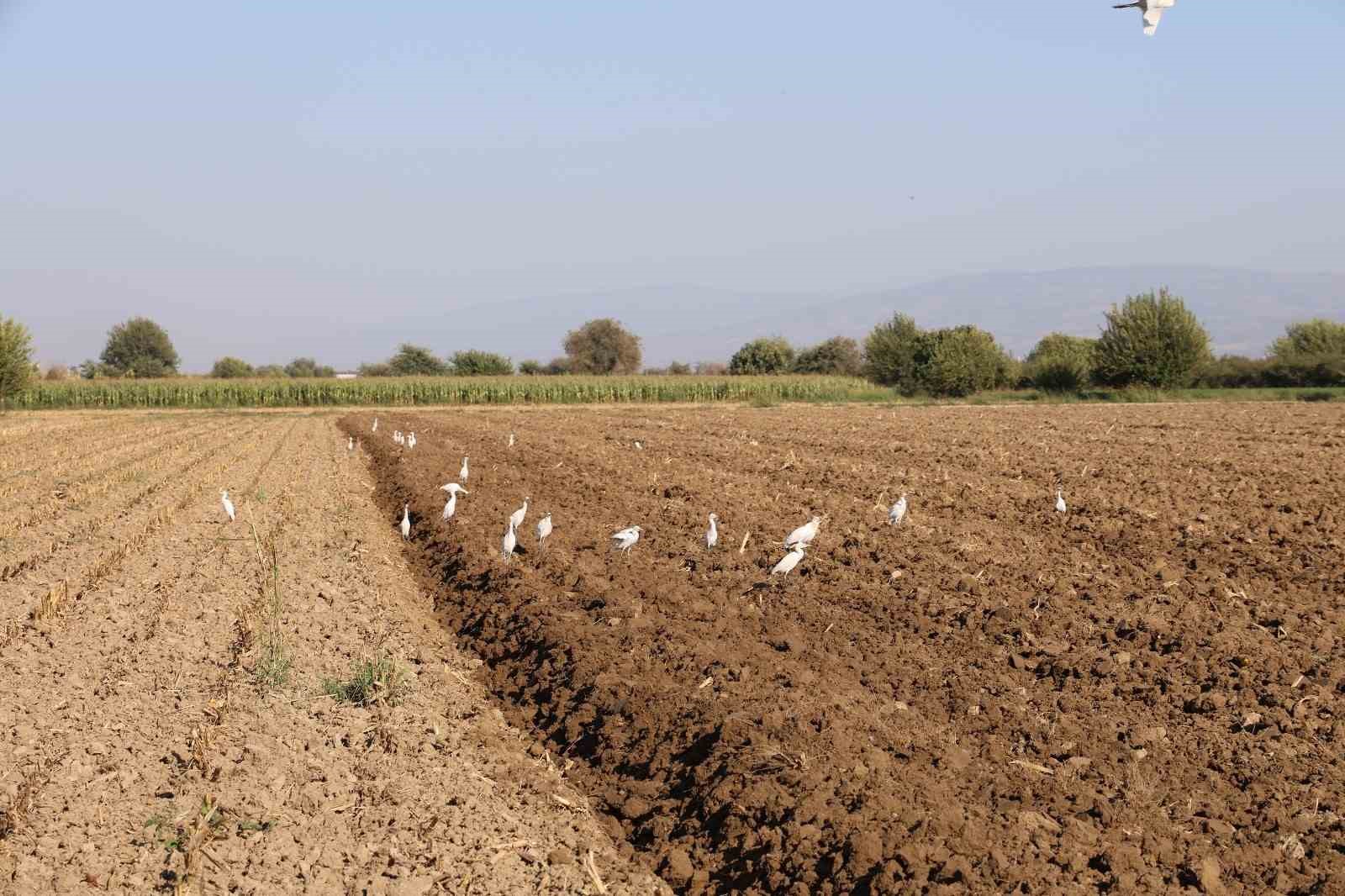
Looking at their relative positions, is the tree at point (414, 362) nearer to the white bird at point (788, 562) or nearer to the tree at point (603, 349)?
the tree at point (603, 349)

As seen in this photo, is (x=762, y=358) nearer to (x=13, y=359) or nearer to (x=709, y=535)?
(x=13, y=359)

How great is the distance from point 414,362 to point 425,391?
27.7 metres

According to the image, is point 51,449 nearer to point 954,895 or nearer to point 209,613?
point 209,613

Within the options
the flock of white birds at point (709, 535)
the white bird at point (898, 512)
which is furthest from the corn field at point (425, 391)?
the white bird at point (898, 512)

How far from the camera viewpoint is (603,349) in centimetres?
10775

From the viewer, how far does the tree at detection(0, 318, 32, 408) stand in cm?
5122

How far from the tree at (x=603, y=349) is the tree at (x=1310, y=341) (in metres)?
57.1

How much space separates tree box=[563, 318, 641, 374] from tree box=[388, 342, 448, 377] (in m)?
15.7

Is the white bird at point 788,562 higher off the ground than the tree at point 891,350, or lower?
lower

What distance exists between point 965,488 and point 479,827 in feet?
40.2

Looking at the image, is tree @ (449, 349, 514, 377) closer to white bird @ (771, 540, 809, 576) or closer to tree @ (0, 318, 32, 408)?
tree @ (0, 318, 32, 408)

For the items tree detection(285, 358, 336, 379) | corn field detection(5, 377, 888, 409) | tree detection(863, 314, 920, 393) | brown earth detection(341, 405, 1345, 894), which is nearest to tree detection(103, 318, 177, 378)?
tree detection(285, 358, 336, 379)

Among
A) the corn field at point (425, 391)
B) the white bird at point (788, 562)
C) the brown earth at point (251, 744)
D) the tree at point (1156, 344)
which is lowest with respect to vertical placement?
the brown earth at point (251, 744)

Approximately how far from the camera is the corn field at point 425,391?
6197 centimetres
